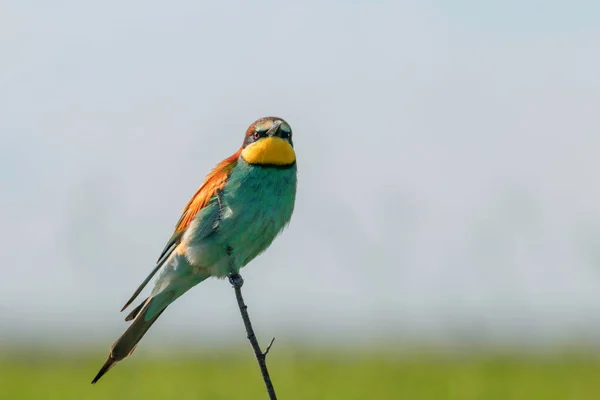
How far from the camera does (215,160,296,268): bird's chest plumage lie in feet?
14.5

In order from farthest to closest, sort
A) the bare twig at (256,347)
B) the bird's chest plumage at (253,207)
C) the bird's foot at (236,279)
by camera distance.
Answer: the bird's chest plumage at (253,207) → the bird's foot at (236,279) → the bare twig at (256,347)

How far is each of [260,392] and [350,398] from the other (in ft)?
2.34

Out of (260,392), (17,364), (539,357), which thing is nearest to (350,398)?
(260,392)

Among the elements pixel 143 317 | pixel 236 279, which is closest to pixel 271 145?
pixel 236 279

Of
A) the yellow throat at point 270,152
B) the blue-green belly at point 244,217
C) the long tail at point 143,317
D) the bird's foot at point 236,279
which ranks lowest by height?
the long tail at point 143,317

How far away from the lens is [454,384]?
903cm

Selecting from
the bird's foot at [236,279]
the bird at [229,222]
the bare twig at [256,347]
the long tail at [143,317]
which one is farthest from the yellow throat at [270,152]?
the bare twig at [256,347]

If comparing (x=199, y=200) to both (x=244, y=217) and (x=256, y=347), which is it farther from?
(x=256, y=347)

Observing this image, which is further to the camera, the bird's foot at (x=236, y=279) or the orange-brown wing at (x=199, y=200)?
the orange-brown wing at (x=199, y=200)

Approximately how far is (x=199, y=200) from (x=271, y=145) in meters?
0.41

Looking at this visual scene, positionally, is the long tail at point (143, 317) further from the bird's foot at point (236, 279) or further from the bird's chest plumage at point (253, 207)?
the bird's foot at point (236, 279)

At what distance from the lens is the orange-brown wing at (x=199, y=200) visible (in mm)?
4582

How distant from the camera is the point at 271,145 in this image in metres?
4.51

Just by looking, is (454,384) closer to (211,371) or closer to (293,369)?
(293,369)
